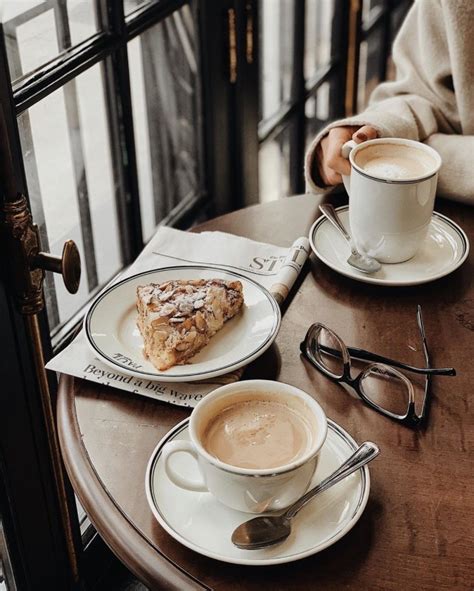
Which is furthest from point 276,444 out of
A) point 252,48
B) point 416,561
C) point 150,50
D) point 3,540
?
point 252,48

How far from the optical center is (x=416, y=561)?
62 cm

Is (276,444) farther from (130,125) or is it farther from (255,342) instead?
(130,125)

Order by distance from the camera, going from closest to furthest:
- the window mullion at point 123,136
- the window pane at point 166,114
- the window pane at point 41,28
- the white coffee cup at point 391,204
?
the white coffee cup at point 391,204
the window pane at point 41,28
the window mullion at point 123,136
the window pane at point 166,114

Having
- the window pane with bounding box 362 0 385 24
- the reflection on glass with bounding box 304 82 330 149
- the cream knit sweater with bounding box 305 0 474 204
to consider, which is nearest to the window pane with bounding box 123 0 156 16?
the cream knit sweater with bounding box 305 0 474 204

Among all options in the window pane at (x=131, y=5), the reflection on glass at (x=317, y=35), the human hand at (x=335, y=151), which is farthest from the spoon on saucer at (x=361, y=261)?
the reflection on glass at (x=317, y=35)

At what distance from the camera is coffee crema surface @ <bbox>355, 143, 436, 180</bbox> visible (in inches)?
36.3

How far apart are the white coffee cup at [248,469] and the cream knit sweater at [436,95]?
50 cm

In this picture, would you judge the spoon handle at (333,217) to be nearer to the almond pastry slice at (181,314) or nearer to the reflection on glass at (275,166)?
the almond pastry slice at (181,314)

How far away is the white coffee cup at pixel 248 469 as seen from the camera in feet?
2.01

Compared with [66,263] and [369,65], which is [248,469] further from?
[369,65]

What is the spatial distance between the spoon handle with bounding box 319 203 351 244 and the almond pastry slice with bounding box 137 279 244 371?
205 millimetres

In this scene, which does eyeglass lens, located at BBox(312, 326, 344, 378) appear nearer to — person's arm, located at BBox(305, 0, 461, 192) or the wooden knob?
the wooden knob

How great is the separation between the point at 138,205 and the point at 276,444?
2.60 feet

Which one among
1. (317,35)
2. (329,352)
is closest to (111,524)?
(329,352)
